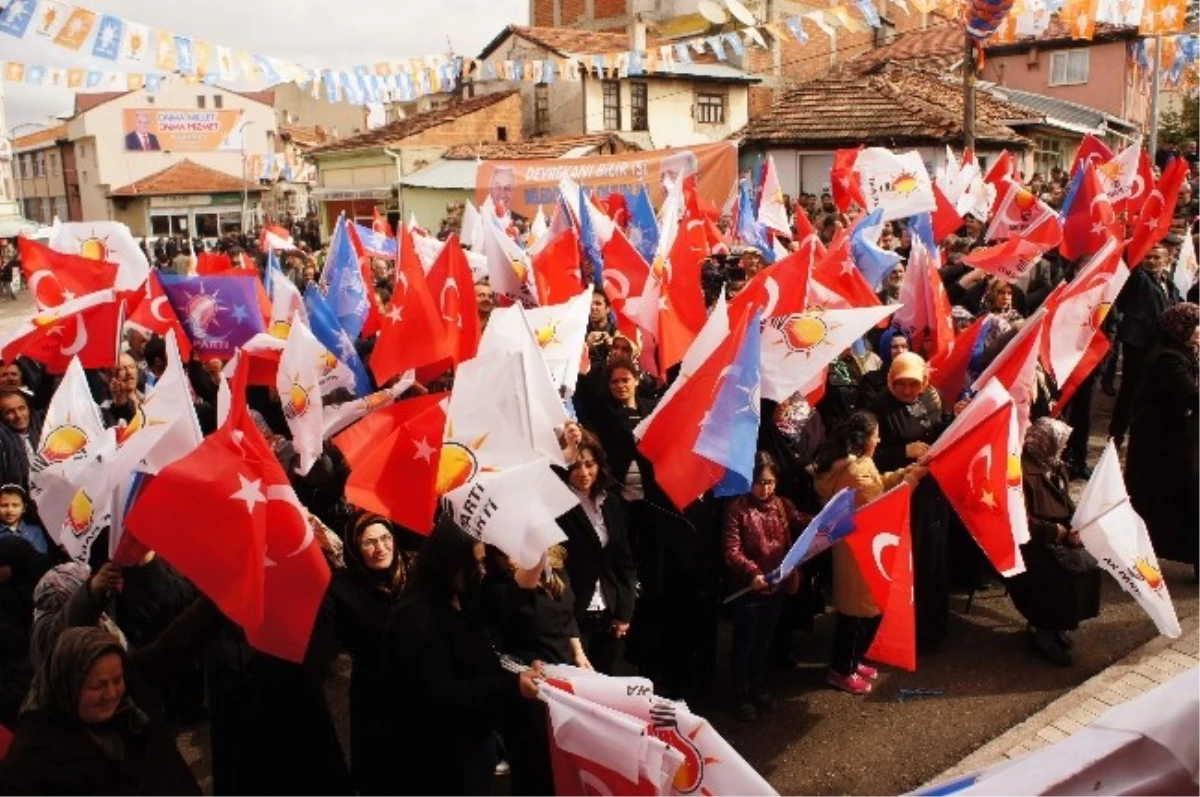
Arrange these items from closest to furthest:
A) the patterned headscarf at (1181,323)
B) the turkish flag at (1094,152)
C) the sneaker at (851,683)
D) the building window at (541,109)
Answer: the sneaker at (851,683)
the patterned headscarf at (1181,323)
the turkish flag at (1094,152)
the building window at (541,109)

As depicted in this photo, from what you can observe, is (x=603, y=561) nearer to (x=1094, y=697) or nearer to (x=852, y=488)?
(x=852, y=488)

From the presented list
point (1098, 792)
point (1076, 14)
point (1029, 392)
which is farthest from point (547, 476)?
point (1076, 14)

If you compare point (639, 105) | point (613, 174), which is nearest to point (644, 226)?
point (613, 174)

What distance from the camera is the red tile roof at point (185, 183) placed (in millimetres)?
56625

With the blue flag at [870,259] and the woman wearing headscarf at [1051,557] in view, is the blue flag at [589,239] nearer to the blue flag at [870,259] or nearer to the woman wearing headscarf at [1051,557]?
the blue flag at [870,259]

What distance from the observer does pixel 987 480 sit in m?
4.71

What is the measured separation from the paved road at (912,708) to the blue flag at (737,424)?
121 cm

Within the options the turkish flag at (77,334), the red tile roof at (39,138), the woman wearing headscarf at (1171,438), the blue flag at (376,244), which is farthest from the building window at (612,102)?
the red tile roof at (39,138)

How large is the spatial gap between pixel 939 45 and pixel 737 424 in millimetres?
33282

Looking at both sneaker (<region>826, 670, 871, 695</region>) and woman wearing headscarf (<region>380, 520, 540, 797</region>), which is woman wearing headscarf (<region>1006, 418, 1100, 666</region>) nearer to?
sneaker (<region>826, 670, 871, 695</region>)

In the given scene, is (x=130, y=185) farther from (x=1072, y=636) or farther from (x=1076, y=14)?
(x=1072, y=636)

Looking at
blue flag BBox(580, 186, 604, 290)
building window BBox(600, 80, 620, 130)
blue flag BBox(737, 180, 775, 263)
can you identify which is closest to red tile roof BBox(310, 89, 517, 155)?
building window BBox(600, 80, 620, 130)

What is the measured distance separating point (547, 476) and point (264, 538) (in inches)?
36.5

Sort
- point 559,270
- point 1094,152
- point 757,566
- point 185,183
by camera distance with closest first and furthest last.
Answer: point 757,566, point 559,270, point 1094,152, point 185,183
